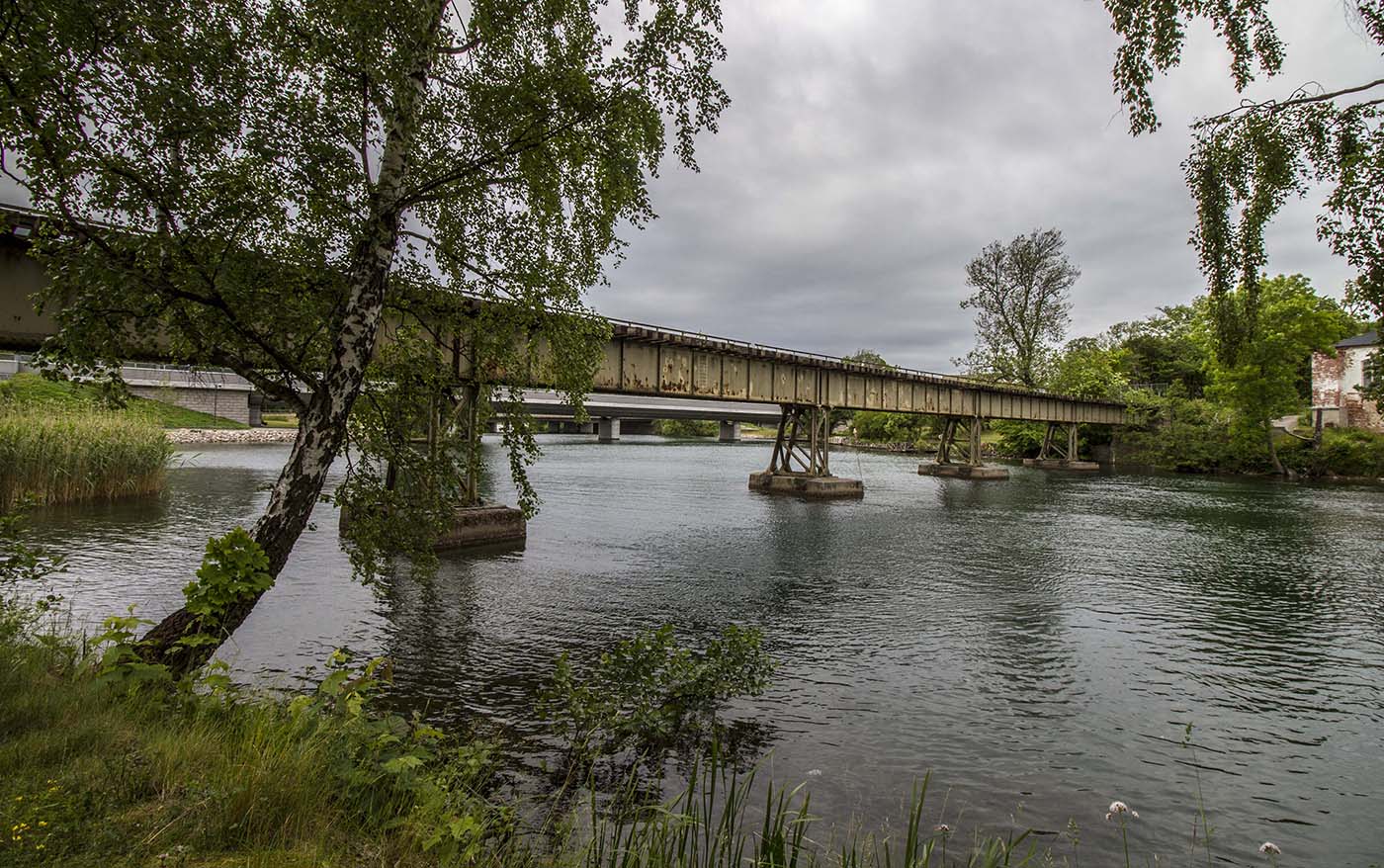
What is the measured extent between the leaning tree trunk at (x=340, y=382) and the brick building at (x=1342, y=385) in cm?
7049

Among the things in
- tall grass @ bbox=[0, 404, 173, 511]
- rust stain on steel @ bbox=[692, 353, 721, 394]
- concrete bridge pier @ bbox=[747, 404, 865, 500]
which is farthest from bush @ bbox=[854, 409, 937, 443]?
tall grass @ bbox=[0, 404, 173, 511]

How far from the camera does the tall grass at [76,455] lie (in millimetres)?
19656

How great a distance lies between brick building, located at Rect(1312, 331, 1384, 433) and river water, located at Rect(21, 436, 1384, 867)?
3965cm

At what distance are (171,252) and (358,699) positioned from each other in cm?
429

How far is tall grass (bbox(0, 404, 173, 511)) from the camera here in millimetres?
19656

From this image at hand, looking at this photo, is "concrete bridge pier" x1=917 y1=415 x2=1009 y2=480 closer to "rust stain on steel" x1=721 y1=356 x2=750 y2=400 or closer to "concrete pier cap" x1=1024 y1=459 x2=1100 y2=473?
"concrete pier cap" x1=1024 y1=459 x2=1100 y2=473

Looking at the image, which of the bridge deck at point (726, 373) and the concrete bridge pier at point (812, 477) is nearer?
the bridge deck at point (726, 373)

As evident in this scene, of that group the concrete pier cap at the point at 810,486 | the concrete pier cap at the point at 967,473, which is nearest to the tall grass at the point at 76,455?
the concrete pier cap at the point at 810,486

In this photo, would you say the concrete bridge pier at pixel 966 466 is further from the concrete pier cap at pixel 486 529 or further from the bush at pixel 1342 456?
the concrete pier cap at pixel 486 529

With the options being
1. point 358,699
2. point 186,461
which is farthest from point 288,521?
point 186,461

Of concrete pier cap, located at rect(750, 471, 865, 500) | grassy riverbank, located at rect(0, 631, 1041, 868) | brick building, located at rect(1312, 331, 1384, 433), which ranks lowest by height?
concrete pier cap, located at rect(750, 471, 865, 500)

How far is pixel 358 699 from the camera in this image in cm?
520

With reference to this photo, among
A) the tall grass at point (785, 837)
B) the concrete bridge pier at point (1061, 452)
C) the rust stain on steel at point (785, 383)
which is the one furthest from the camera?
the concrete bridge pier at point (1061, 452)

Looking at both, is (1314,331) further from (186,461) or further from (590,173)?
(186,461)
